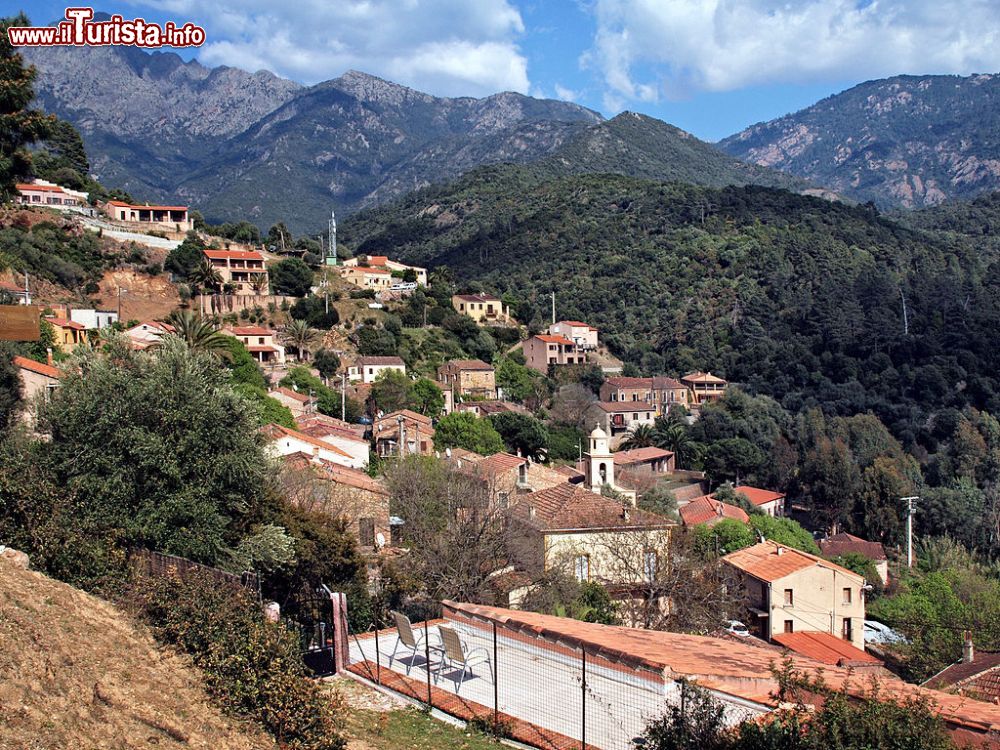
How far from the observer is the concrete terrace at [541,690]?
323 inches

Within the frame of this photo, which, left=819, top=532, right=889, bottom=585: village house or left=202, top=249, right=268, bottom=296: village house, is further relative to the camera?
left=202, top=249, right=268, bottom=296: village house

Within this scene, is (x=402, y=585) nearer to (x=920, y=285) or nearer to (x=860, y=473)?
(x=860, y=473)

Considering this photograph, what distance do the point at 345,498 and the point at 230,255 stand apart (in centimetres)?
4197

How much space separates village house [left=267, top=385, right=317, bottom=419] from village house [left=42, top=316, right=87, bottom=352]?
8835 millimetres

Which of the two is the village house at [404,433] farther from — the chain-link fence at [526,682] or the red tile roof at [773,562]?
the chain-link fence at [526,682]

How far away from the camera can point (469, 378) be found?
194ft

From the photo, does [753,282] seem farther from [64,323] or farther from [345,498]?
[345,498]

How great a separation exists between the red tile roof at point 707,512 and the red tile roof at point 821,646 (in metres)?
11.4

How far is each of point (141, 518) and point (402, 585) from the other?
520 cm

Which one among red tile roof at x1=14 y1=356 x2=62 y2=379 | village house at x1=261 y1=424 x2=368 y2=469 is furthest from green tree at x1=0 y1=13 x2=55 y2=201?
village house at x1=261 y1=424 x2=368 y2=469

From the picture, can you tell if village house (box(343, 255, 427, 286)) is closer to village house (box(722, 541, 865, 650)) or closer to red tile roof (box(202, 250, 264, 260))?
red tile roof (box(202, 250, 264, 260))

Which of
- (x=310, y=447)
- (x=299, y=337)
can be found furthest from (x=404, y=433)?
(x=299, y=337)

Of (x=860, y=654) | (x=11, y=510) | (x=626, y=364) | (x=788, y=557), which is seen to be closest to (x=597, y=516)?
(x=788, y=557)

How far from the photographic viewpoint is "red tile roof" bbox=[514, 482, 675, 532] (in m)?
22.6
